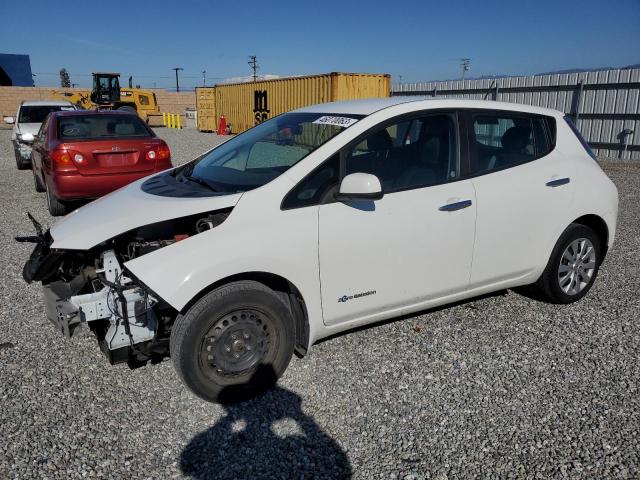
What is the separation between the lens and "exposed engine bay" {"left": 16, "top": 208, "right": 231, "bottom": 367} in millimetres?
3004

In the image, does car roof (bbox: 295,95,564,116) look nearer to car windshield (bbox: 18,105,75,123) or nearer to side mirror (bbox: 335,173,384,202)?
side mirror (bbox: 335,173,384,202)

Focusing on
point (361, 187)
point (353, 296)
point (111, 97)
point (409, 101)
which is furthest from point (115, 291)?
point (111, 97)

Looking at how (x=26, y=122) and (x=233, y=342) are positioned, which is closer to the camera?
(x=233, y=342)

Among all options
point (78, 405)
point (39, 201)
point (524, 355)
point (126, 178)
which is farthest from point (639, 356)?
point (39, 201)

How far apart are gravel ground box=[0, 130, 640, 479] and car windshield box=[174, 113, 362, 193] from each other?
131 cm

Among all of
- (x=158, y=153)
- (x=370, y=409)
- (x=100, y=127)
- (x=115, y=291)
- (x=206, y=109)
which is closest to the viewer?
(x=115, y=291)

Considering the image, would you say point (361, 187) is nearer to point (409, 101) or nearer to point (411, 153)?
point (411, 153)

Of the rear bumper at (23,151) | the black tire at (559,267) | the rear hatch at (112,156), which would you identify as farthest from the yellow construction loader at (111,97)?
the black tire at (559,267)

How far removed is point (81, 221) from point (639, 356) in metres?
3.99

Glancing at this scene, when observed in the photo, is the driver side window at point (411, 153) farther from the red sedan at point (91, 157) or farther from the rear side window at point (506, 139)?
the red sedan at point (91, 157)

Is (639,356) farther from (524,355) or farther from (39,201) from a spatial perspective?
(39,201)

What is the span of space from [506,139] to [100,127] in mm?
6303

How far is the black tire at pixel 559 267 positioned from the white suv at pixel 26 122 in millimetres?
12425

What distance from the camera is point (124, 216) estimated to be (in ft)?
10.6
